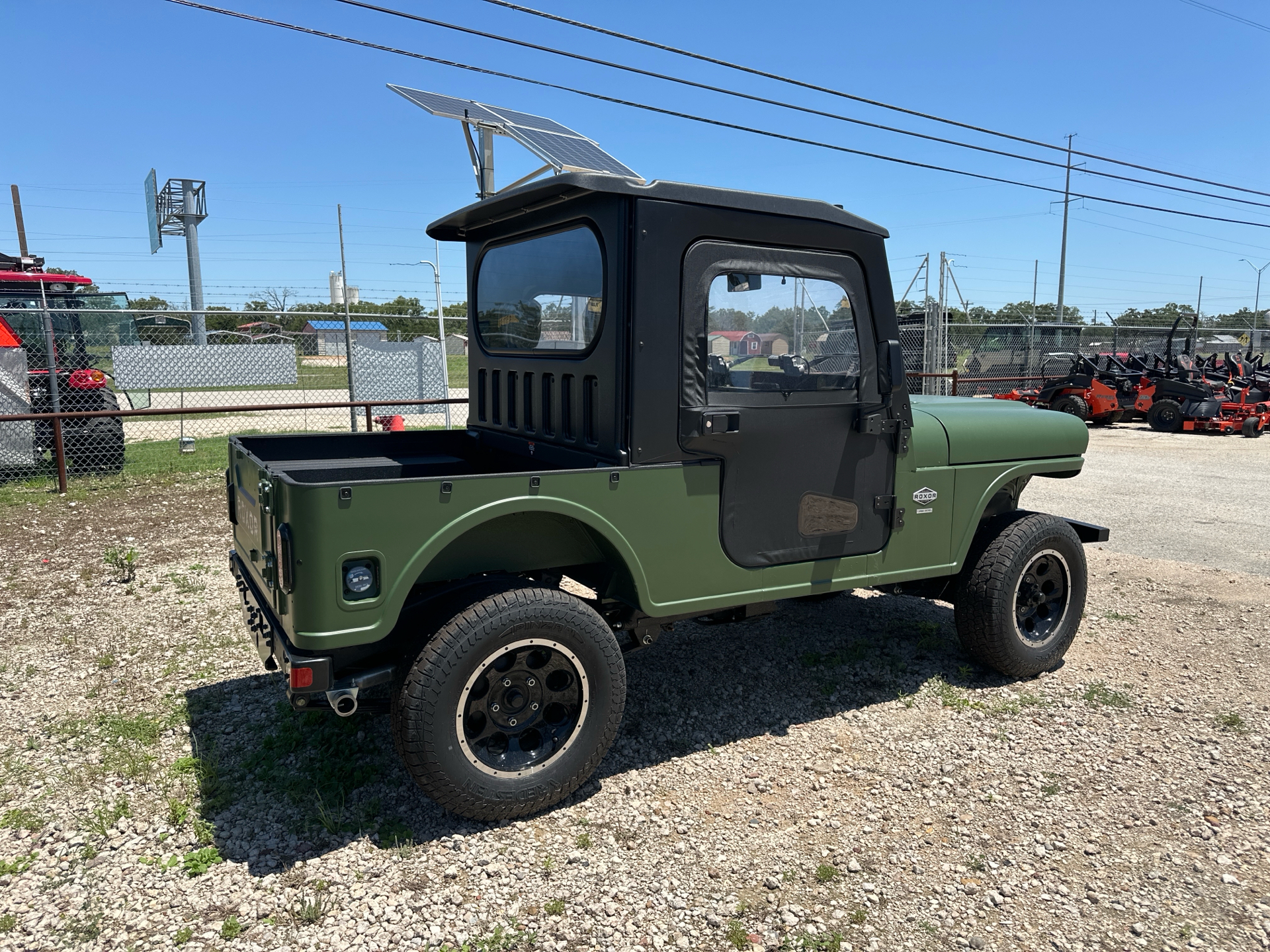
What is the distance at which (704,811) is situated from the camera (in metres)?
3.20

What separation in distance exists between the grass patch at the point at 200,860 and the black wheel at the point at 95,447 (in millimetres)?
8645

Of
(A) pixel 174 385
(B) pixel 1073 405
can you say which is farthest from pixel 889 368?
(B) pixel 1073 405

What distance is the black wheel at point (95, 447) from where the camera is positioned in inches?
392

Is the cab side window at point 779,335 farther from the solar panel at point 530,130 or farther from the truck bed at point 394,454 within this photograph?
the solar panel at point 530,130

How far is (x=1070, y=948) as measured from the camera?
249 centimetres

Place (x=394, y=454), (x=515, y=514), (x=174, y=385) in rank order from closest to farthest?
(x=515, y=514) → (x=394, y=454) → (x=174, y=385)

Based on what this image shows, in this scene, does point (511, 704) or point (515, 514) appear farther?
point (515, 514)

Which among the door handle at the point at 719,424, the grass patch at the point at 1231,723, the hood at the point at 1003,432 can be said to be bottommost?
the grass patch at the point at 1231,723

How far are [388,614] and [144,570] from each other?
4422mm

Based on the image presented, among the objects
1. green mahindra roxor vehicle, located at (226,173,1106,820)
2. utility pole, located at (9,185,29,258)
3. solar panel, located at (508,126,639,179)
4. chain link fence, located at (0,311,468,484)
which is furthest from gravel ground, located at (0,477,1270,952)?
utility pole, located at (9,185,29,258)

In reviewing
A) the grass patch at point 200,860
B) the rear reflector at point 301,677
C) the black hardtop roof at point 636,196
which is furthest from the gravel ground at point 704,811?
the black hardtop roof at point 636,196

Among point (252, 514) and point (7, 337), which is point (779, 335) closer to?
point (252, 514)

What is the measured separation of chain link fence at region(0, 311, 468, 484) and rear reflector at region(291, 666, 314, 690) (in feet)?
17.6

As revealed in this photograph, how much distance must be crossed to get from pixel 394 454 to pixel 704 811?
248 cm
